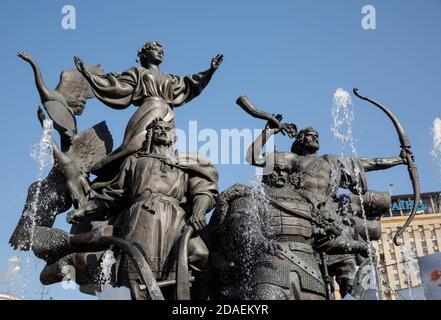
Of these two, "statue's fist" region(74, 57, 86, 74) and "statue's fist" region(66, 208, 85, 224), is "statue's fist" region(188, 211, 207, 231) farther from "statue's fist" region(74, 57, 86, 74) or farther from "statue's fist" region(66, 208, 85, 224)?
"statue's fist" region(74, 57, 86, 74)

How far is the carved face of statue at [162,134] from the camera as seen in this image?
9.30 metres

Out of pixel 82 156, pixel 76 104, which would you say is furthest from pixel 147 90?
pixel 82 156

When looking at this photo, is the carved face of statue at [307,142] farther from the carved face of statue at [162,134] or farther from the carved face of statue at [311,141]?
the carved face of statue at [162,134]

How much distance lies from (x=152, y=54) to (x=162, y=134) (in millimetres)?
2414

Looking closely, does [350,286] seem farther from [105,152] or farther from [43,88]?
[43,88]

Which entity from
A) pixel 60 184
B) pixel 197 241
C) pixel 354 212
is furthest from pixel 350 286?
pixel 60 184

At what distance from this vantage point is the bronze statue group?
7508mm

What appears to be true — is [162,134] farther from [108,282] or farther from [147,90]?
[108,282]

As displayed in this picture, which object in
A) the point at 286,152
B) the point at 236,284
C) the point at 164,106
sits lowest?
the point at 236,284

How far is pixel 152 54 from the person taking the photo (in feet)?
36.6

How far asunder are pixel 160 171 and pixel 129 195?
606 millimetres

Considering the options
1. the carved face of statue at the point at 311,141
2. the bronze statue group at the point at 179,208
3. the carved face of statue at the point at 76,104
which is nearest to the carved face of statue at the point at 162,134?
the bronze statue group at the point at 179,208

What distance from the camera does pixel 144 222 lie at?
26.9ft

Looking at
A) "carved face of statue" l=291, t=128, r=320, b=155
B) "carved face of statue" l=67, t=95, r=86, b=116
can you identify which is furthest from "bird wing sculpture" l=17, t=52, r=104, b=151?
"carved face of statue" l=291, t=128, r=320, b=155
